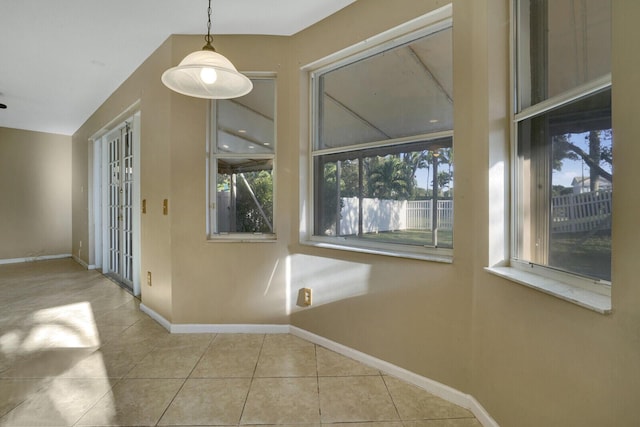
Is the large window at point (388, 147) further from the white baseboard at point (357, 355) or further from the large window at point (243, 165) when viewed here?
the white baseboard at point (357, 355)

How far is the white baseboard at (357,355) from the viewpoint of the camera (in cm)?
159

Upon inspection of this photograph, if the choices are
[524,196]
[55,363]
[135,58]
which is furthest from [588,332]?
[135,58]

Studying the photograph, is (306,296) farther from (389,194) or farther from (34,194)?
(34,194)

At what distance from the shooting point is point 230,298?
2.54 metres

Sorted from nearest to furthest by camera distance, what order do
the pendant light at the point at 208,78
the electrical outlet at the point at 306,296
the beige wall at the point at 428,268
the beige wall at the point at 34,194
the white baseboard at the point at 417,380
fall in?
1. the beige wall at the point at 428,268
2. the pendant light at the point at 208,78
3. the white baseboard at the point at 417,380
4. the electrical outlet at the point at 306,296
5. the beige wall at the point at 34,194

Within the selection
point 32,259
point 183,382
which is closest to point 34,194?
point 32,259

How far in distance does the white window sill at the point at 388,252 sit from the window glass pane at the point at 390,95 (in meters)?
0.78

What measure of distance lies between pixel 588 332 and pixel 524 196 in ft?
2.20

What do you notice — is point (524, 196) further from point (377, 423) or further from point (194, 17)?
point (194, 17)

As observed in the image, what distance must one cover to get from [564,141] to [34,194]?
7.91 metres

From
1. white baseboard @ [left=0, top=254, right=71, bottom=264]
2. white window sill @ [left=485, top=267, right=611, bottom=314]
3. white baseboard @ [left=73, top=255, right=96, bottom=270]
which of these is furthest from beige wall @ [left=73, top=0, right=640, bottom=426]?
white baseboard @ [left=0, top=254, right=71, bottom=264]

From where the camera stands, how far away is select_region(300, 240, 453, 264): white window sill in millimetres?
1713

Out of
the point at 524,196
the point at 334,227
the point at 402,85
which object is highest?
the point at 402,85

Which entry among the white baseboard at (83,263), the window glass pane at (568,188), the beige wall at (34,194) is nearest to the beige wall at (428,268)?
the window glass pane at (568,188)
